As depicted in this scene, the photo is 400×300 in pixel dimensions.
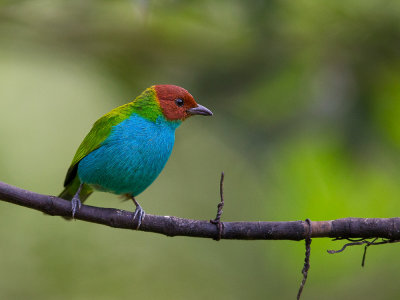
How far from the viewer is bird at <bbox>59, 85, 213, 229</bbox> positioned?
13.4 ft

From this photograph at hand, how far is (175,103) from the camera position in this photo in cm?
438

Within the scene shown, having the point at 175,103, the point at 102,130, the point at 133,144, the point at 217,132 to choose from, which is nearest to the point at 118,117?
the point at 102,130

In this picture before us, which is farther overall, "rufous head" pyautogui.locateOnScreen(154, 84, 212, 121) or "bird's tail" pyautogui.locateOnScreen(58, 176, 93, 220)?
"bird's tail" pyautogui.locateOnScreen(58, 176, 93, 220)

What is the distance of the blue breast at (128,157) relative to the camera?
4.08 meters

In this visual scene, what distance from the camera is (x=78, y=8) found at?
5.46m

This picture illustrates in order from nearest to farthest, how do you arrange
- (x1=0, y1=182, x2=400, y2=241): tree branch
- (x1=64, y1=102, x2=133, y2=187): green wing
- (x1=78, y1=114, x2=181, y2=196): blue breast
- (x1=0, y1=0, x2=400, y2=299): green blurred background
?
1. (x1=0, y1=182, x2=400, y2=241): tree branch
2. (x1=78, y1=114, x2=181, y2=196): blue breast
3. (x1=64, y1=102, x2=133, y2=187): green wing
4. (x1=0, y1=0, x2=400, y2=299): green blurred background

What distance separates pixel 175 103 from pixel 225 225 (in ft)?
A: 4.60

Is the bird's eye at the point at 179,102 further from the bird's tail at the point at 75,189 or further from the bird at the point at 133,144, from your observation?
the bird's tail at the point at 75,189

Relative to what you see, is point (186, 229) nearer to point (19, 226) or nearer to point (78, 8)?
point (78, 8)

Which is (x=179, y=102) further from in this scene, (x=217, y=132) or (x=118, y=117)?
(x=217, y=132)

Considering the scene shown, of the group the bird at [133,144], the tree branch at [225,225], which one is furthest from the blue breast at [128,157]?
the tree branch at [225,225]

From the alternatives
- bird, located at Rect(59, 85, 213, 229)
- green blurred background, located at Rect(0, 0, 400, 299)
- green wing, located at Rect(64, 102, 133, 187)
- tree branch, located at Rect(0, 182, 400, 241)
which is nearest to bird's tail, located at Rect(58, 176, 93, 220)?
bird, located at Rect(59, 85, 213, 229)

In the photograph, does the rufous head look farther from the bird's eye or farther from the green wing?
the green wing

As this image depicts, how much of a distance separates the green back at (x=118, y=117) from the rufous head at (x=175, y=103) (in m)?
0.05
